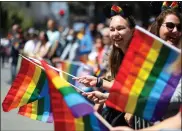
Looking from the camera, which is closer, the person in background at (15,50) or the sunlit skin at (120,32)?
the sunlit skin at (120,32)

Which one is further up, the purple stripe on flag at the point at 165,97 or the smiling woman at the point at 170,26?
the smiling woman at the point at 170,26

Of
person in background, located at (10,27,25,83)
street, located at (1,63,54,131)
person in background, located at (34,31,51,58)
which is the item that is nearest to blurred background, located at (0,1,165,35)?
person in background, located at (10,27,25,83)

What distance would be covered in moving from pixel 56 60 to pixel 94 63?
4.25 ft

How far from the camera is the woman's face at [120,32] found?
11.2 feet

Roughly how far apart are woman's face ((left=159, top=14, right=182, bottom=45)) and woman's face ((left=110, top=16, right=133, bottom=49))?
A: 1.01 feet

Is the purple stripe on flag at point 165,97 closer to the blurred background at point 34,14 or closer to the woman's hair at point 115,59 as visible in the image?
the woman's hair at point 115,59

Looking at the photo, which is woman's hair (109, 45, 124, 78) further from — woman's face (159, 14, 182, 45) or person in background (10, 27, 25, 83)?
person in background (10, 27, 25, 83)

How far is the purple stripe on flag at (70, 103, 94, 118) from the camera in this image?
240 centimetres

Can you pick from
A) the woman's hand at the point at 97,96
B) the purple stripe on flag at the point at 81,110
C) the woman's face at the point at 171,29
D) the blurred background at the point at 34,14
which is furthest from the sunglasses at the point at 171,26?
the blurred background at the point at 34,14

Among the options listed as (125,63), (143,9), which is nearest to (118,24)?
(125,63)

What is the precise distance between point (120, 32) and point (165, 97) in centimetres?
99

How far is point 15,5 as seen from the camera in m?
30.9

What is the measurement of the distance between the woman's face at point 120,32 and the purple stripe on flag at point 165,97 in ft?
3.10

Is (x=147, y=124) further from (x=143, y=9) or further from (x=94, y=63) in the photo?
(x=143, y=9)
